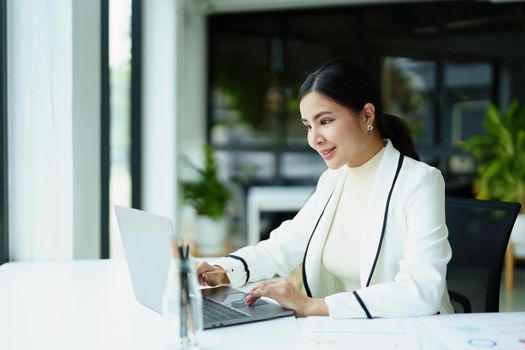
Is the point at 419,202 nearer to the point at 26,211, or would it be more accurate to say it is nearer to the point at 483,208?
the point at 483,208

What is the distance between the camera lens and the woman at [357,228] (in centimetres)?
148

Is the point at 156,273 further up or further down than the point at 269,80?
further down

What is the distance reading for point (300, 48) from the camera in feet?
20.8

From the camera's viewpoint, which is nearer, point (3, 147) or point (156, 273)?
point (156, 273)

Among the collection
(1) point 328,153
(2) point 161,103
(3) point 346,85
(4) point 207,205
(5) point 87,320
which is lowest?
(4) point 207,205

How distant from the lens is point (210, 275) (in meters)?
1.75

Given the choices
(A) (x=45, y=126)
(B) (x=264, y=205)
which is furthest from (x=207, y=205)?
(A) (x=45, y=126)

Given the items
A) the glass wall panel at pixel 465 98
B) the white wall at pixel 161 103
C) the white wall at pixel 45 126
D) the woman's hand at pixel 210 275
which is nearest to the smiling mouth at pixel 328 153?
the woman's hand at pixel 210 275

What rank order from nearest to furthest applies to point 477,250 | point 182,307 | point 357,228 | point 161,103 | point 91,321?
1. point 182,307
2. point 91,321
3. point 357,228
4. point 477,250
5. point 161,103

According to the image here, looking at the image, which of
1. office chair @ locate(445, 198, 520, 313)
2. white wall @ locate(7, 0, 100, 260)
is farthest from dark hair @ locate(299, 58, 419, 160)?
white wall @ locate(7, 0, 100, 260)

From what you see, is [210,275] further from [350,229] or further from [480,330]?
[480,330]

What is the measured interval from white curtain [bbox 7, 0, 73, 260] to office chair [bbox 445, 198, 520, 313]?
4.62ft

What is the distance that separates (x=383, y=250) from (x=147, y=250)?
2.42 feet

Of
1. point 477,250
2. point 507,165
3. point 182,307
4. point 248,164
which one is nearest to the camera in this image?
point 182,307
